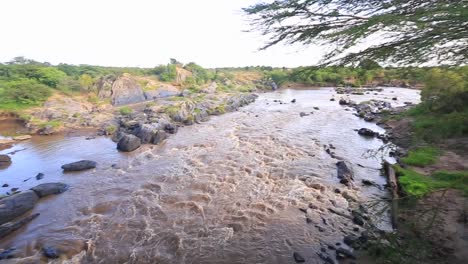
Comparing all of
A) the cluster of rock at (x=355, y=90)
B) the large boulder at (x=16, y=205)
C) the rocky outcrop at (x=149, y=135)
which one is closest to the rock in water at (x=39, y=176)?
the large boulder at (x=16, y=205)

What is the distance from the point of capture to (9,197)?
12.8 meters

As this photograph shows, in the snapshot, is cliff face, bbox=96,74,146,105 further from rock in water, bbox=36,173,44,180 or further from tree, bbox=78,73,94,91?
rock in water, bbox=36,173,44,180

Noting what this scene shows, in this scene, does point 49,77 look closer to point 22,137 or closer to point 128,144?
point 22,137

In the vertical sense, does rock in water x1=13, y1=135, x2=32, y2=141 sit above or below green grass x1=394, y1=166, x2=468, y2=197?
above

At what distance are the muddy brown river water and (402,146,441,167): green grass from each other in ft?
6.91

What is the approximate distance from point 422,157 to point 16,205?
22.4 meters

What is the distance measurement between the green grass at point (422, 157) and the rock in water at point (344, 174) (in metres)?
4.00

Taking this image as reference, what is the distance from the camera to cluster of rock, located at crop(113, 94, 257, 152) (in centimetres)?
2325

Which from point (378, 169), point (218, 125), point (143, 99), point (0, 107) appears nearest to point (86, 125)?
point (0, 107)

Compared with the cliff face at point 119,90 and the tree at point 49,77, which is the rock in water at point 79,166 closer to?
the cliff face at point 119,90

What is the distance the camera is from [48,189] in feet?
46.8

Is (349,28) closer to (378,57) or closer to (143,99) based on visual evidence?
(378,57)

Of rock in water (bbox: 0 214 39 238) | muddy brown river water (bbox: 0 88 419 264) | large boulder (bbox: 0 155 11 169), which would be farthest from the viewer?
large boulder (bbox: 0 155 11 169)

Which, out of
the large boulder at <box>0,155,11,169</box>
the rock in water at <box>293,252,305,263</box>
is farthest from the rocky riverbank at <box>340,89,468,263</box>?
the large boulder at <box>0,155,11,169</box>
